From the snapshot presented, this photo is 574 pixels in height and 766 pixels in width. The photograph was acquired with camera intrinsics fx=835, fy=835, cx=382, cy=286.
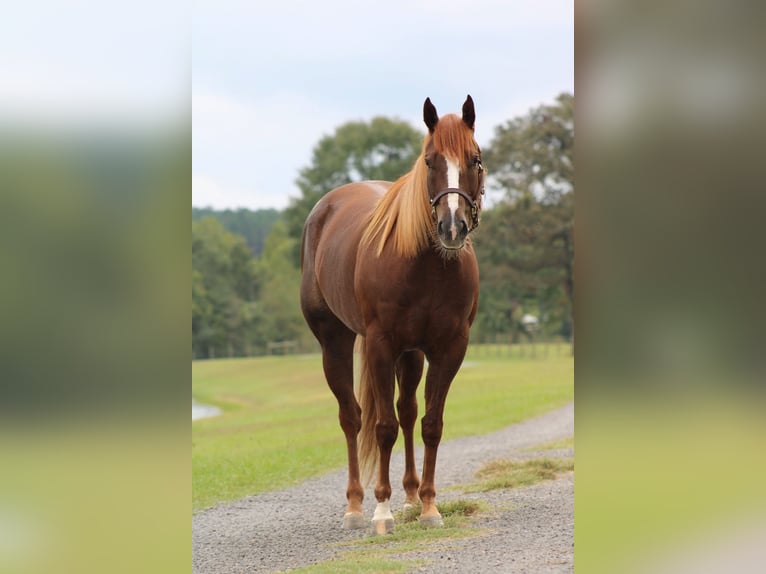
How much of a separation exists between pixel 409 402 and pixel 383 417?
0.79 m

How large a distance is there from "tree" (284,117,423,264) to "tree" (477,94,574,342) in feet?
23.7

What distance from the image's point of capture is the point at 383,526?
6012mm

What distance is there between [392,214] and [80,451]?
4.13 meters

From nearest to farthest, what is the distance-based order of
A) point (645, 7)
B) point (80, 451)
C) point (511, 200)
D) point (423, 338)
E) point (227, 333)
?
point (645, 7) < point (80, 451) < point (423, 338) < point (511, 200) < point (227, 333)

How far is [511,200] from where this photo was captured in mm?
41750

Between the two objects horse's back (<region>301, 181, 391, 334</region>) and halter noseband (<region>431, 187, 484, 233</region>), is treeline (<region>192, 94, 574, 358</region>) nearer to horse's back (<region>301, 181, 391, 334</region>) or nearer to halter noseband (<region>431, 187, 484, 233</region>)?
horse's back (<region>301, 181, 391, 334</region>)

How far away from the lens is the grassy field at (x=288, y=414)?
36.1 ft

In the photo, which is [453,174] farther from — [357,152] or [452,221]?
[357,152]

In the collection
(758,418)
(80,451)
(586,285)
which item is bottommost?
(80,451)

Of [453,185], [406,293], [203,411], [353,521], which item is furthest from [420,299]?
[203,411]

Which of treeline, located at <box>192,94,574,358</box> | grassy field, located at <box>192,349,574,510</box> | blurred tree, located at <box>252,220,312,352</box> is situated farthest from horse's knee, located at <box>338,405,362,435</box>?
blurred tree, located at <box>252,220,312,352</box>

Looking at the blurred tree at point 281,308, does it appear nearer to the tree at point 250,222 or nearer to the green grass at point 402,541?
the tree at point 250,222

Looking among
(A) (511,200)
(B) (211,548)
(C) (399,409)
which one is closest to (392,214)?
(C) (399,409)

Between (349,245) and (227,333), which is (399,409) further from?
(227,333)
